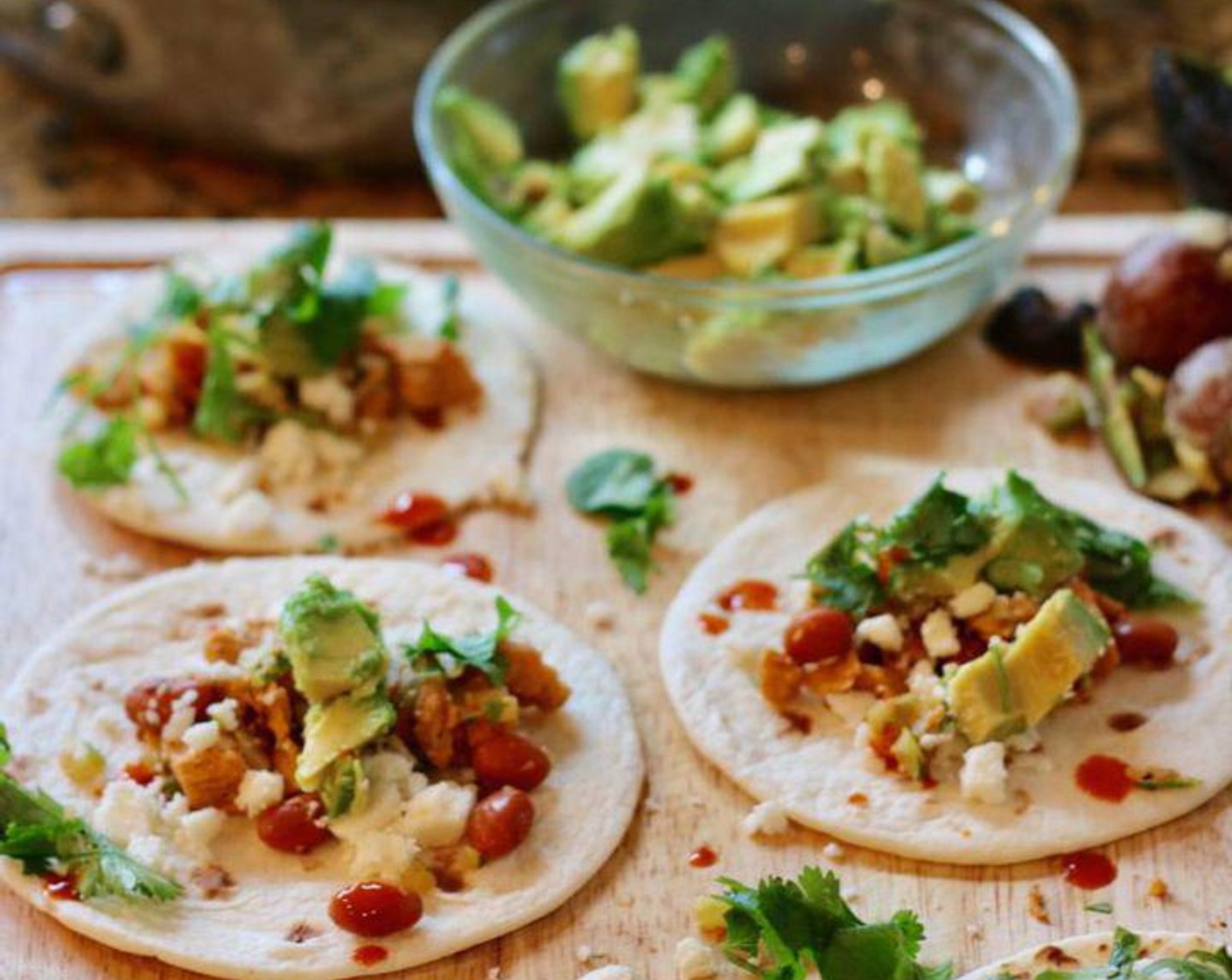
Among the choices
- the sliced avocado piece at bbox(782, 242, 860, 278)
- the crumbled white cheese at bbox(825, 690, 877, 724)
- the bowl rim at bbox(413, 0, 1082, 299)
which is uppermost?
the bowl rim at bbox(413, 0, 1082, 299)

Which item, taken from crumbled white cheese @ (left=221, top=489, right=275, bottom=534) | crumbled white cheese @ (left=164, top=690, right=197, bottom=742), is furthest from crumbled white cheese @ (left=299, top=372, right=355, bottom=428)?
crumbled white cheese @ (left=164, top=690, right=197, bottom=742)

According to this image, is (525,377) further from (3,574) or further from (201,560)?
(3,574)

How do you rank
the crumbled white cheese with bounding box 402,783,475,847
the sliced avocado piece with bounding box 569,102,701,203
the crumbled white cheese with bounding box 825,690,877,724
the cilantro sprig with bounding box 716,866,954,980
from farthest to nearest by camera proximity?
1. the sliced avocado piece with bounding box 569,102,701,203
2. the crumbled white cheese with bounding box 825,690,877,724
3. the crumbled white cheese with bounding box 402,783,475,847
4. the cilantro sprig with bounding box 716,866,954,980

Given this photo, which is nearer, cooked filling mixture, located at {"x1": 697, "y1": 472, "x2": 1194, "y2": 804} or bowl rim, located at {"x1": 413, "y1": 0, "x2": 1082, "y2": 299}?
cooked filling mixture, located at {"x1": 697, "y1": 472, "x2": 1194, "y2": 804}

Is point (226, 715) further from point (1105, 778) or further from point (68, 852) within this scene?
point (1105, 778)

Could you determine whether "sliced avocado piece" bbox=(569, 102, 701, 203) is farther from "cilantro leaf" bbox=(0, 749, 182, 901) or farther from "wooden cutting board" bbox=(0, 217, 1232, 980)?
"cilantro leaf" bbox=(0, 749, 182, 901)

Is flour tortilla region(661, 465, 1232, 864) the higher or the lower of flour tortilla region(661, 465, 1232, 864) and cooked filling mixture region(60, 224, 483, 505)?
the lower

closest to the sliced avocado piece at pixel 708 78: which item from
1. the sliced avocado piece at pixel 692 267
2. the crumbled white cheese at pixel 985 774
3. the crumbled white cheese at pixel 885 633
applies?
the sliced avocado piece at pixel 692 267

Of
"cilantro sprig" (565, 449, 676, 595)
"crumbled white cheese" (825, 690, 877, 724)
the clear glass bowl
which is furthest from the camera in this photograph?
the clear glass bowl
